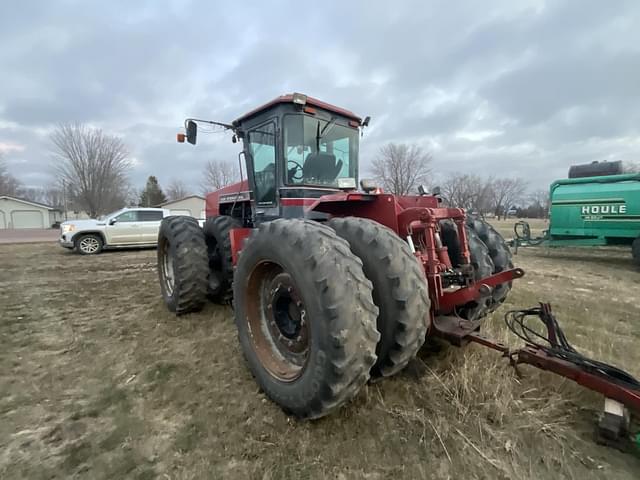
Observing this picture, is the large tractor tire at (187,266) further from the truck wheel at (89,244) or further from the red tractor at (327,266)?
the truck wheel at (89,244)

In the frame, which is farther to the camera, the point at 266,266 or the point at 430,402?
the point at 266,266

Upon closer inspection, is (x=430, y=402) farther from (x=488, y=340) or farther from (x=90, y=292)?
(x=90, y=292)

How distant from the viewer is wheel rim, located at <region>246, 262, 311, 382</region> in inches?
93.8

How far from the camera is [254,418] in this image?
221 cm

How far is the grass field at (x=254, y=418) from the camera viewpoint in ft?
5.86

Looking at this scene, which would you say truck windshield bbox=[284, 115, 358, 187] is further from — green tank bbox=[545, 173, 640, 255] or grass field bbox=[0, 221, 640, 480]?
green tank bbox=[545, 173, 640, 255]

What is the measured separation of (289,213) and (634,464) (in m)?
3.14

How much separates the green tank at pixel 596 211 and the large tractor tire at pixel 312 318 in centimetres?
1048

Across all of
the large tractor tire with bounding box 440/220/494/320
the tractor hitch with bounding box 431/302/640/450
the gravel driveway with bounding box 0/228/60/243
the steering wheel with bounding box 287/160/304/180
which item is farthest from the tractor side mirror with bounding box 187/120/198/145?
the gravel driveway with bounding box 0/228/60/243

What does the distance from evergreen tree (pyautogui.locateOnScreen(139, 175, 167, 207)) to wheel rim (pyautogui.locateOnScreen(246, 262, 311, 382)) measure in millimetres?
53507

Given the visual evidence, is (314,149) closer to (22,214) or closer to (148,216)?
(148,216)

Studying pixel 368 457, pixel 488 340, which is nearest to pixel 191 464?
pixel 368 457

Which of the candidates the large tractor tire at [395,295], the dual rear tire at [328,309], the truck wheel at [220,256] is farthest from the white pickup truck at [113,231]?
the large tractor tire at [395,295]

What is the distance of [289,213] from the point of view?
362cm
